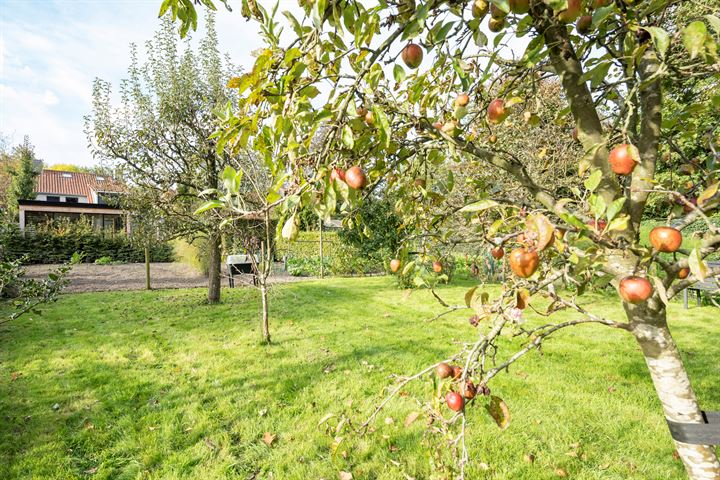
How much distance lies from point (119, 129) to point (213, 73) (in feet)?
7.39

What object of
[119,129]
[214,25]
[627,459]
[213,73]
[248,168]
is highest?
[214,25]

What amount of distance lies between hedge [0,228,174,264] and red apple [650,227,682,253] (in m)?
19.2

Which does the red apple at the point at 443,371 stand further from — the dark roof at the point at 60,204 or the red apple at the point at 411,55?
the dark roof at the point at 60,204

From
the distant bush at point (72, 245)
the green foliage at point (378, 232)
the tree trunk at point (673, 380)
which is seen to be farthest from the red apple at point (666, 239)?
the distant bush at point (72, 245)

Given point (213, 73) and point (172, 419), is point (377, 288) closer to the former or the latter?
point (213, 73)

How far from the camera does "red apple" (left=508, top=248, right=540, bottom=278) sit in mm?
1008

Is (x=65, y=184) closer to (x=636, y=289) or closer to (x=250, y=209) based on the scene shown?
(x=250, y=209)

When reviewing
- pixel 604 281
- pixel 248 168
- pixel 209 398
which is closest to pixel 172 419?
pixel 209 398

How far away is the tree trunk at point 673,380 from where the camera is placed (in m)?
1.29

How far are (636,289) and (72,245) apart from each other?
24.0m

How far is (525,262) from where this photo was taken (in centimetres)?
101

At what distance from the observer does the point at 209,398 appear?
12.5ft

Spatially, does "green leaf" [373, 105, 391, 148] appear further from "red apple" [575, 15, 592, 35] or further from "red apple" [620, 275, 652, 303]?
"red apple" [575, 15, 592, 35]

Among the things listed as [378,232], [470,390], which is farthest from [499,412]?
[378,232]
